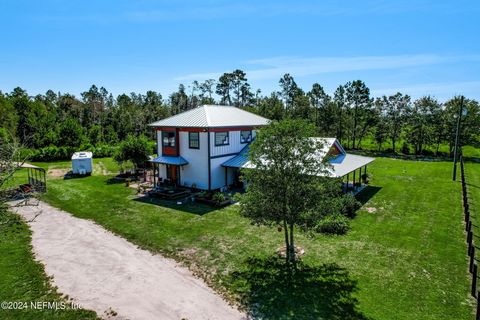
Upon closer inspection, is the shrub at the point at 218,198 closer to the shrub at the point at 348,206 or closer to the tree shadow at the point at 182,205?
the tree shadow at the point at 182,205

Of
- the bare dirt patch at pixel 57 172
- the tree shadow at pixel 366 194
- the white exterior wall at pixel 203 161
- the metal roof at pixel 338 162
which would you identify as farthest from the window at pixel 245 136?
the bare dirt patch at pixel 57 172

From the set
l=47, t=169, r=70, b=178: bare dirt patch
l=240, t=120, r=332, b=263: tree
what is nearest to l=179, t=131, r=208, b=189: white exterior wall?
l=240, t=120, r=332, b=263: tree

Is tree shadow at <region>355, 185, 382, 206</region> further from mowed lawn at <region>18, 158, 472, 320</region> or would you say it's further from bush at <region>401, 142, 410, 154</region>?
bush at <region>401, 142, 410, 154</region>

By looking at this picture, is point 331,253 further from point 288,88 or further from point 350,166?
point 288,88

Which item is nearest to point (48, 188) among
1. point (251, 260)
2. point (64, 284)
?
point (64, 284)

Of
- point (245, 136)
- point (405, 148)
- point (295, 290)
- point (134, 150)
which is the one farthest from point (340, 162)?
point (405, 148)

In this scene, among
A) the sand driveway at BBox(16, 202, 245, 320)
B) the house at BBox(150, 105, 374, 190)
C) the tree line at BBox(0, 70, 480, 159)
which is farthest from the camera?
the tree line at BBox(0, 70, 480, 159)
